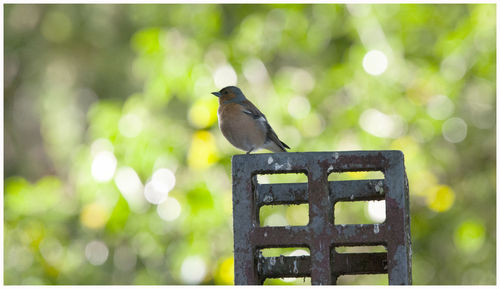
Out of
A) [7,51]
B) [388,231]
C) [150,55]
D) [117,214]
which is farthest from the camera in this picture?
[7,51]

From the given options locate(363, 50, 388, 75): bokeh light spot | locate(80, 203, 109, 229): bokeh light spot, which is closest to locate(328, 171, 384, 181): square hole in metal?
locate(363, 50, 388, 75): bokeh light spot

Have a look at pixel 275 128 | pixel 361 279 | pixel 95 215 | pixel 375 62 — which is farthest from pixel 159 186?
pixel 361 279

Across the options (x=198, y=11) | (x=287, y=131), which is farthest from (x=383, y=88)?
(x=198, y=11)

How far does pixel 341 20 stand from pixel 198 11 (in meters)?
→ 1.47

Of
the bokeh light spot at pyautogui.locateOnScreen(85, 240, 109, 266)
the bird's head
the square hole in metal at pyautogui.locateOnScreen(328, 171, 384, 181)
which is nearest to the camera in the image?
the bird's head

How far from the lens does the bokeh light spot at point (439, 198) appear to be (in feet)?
25.3

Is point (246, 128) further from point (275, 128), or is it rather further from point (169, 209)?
point (169, 209)

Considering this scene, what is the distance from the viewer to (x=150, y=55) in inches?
285

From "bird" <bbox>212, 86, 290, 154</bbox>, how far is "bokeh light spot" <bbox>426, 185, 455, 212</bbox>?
292 cm

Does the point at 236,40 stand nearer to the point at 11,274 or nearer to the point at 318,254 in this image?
the point at 11,274

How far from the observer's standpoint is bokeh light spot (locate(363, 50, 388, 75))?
707 centimetres

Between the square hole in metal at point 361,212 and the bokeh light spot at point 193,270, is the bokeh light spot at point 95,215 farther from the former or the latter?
the square hole in metal at point 361,212

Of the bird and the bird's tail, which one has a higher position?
the bird

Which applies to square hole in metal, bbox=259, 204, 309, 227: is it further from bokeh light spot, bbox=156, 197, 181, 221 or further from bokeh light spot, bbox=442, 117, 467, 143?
bokeh light spot, bbox=442, 117, 467, 143
